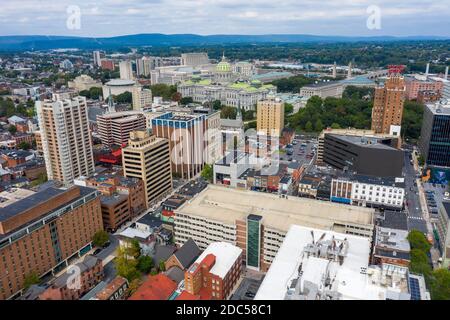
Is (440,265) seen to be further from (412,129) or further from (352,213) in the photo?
(412,129)

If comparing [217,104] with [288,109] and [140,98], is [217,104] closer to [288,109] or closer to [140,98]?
[288,109]

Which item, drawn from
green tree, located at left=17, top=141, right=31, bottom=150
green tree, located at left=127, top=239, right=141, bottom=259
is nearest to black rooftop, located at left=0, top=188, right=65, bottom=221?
green tree, located at left=127, top=239, right=141, bottom=259

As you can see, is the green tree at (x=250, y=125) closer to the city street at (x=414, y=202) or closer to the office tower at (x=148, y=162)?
the city street at (x=414, y=202)

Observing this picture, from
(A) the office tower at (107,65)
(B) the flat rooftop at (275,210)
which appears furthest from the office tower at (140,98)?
(A) the office tower at (107,65)

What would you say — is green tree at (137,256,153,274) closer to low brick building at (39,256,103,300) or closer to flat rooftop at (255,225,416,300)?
low brick building at (39,256,103,300)

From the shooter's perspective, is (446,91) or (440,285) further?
(446,91)

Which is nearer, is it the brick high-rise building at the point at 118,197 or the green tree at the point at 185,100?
the brick high-rise building at the point at 118,197

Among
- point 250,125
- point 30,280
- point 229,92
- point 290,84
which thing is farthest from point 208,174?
point 290,84
